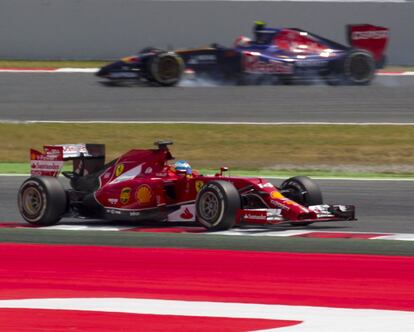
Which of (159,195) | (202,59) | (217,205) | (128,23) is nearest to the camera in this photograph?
(217,205)

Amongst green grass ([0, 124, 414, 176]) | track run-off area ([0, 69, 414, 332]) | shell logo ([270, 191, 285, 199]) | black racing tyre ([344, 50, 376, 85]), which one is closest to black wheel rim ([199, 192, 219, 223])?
track run-off area ([0, 69, 414, 332])

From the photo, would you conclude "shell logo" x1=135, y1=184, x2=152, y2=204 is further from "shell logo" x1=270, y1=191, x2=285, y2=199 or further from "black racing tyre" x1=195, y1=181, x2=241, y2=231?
"shell logo" x1=270, y1=191, x2=285, y2=199

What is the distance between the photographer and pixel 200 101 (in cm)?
2278

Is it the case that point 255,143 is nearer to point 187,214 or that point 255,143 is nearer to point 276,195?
point 187,214

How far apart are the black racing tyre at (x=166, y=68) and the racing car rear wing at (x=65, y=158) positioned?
12192mm

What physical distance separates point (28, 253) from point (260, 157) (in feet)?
30.2

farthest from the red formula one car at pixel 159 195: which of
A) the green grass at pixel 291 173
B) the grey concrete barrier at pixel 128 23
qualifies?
the grey concrete barrier at pixel 128 23

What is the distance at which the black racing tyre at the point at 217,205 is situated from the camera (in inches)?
399

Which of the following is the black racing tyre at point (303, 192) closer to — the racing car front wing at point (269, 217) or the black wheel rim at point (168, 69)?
the racing car front wing at point (269, 217)

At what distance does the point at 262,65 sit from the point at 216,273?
1631 centimetres

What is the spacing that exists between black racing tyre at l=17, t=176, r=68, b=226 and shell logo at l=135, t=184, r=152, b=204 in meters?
0.82

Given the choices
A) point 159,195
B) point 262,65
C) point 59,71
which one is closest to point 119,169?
point 159,195

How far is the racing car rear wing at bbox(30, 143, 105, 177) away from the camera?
37.1 ft

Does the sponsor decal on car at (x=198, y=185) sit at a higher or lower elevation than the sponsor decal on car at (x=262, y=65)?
lower
